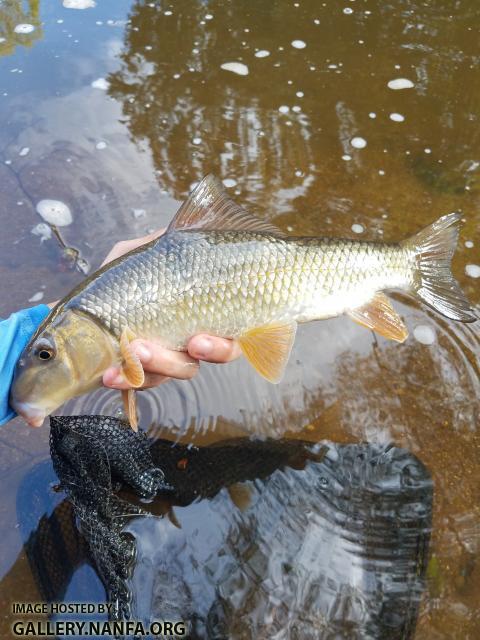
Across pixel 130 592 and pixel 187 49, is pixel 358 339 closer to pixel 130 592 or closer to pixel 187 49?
pixel 130 592

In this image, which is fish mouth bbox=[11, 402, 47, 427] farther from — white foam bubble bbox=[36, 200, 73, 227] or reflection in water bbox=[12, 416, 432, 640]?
white foam bubble bbox=[36, 200, 73, 227]

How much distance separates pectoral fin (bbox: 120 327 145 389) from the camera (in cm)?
189

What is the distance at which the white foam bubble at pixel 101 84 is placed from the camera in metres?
4.80

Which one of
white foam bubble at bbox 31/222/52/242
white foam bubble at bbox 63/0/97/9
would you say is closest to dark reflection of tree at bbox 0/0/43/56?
white foam bubble at bbox 63/0/97/9

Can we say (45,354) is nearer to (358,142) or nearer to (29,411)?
(29,411)

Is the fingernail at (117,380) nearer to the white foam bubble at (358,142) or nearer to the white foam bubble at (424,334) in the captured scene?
the white foam bubble at (424,334)

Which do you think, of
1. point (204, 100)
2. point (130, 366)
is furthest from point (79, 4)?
point (130, 366)

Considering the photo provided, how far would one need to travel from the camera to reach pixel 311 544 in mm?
2225

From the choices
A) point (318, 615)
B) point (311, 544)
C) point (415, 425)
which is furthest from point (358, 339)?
point (318, 615)

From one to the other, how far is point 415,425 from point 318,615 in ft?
3.30

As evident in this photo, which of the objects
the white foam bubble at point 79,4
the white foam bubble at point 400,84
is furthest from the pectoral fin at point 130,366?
the white foam bubble at point 79,4

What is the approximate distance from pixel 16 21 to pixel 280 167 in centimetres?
359

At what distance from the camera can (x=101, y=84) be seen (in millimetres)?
4840

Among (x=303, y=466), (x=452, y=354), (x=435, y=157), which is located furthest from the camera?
(x=435, y=157)
